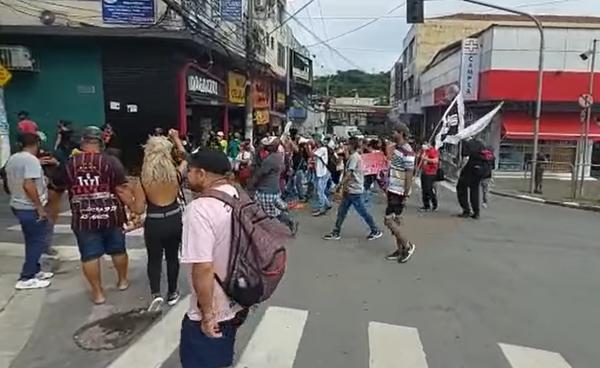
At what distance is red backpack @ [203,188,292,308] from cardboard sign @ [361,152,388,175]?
10656 mm

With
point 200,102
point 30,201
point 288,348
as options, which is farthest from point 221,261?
point 200,102

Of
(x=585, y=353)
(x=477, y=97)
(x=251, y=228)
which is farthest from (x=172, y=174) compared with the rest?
(x=477, y=97)

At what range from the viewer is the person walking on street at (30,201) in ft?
19.1

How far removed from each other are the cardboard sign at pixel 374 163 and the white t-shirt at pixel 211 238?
10.7 m

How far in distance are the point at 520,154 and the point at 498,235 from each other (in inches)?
578

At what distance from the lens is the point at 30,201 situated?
5969 millimetres

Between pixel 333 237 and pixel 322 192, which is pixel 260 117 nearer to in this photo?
pixel 322 192

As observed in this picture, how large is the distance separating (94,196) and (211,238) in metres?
3.01

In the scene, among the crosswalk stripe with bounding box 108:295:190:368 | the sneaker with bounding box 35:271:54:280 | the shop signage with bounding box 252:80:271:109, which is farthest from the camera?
the shop signage with bounding box 252:80:271:109

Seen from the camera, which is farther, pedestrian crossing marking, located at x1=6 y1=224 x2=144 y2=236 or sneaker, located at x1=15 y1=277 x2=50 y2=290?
pedestrian crossing marking, located at x1=6 y1=224 x2=144 y2=236

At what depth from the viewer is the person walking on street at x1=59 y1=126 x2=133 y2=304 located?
5.33m

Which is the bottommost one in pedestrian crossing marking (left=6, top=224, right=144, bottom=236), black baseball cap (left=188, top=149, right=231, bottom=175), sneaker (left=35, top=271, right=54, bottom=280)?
pedestrian crossing marking (left=6, top=224, right=144, bottom=236)

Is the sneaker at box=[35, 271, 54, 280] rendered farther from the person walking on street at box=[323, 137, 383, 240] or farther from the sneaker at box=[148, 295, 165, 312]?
the person walking on street at box=[323, 137, 383, 240]

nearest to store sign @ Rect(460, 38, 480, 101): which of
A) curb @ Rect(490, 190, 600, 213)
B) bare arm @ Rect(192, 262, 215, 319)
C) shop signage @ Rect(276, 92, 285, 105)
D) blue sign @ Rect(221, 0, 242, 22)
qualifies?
curb @ Rect(490, 190, 600, 213)
